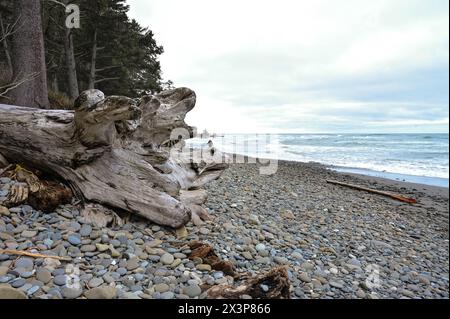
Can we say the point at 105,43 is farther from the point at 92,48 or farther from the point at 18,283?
the point at 18,283

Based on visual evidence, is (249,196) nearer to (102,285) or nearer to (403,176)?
(102,285)

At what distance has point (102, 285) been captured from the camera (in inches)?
86.7

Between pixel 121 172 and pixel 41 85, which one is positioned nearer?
pixel 121 172

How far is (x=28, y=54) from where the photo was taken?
532 centimetres

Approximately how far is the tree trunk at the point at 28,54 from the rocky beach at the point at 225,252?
3.08 m

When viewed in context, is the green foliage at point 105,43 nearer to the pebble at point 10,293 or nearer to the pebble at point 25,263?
the pebble at point 25,263

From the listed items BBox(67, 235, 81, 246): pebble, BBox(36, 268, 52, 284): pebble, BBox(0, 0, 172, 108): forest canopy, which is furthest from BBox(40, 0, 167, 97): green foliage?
BBox(36, 268, 52, 284): pebble

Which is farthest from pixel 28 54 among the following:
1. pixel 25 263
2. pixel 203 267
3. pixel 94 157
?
pixel 203 267

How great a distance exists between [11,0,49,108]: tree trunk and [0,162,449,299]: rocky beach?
3.08 metres

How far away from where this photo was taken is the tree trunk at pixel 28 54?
5.21m

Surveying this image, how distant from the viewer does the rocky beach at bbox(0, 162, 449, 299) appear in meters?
2.25
